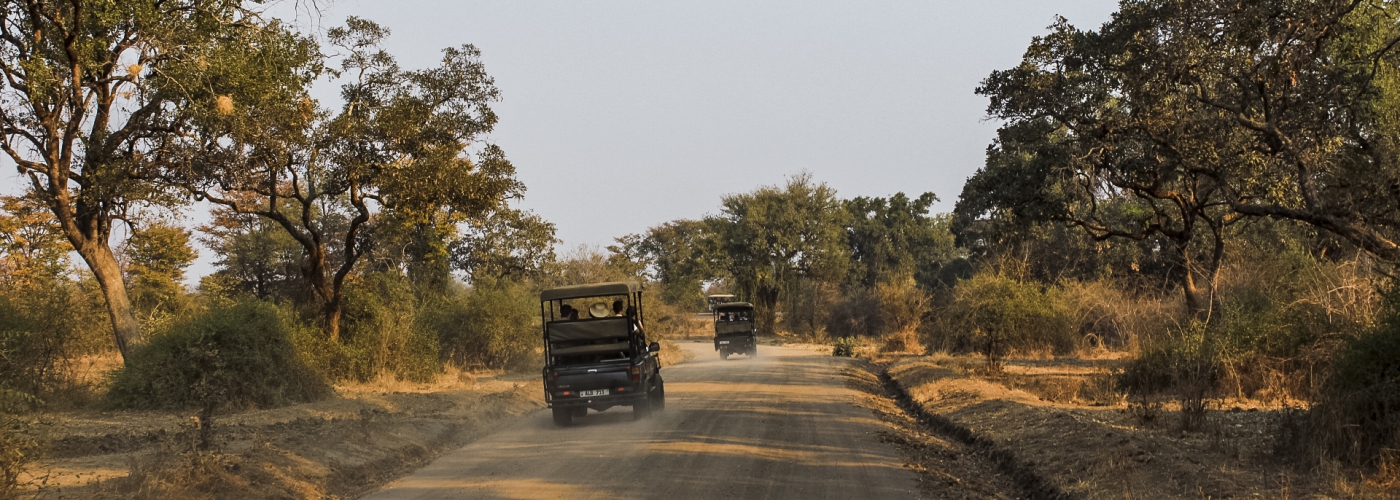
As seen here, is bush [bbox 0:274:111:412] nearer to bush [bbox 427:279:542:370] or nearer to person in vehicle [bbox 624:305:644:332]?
person in vehicle [bbox 624:305:644:332]

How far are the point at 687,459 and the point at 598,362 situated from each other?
477cm

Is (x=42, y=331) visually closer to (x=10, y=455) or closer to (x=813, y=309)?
(x=10, y=455)

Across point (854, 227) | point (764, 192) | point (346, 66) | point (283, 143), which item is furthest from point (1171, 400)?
point (854, 227)

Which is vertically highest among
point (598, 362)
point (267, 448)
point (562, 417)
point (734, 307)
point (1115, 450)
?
point (734, 307)

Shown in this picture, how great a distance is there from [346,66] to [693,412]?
11829 mm

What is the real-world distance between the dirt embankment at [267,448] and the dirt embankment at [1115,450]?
7074 mm

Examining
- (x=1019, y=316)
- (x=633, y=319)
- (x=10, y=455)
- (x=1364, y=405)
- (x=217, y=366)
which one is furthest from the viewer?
(x=1019, y=316)

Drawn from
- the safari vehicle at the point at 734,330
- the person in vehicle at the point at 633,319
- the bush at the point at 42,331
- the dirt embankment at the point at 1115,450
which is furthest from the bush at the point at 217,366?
the safari vehicle at the point at 734,330

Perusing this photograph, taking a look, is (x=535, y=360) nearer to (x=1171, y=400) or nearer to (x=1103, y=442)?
(x=1171, y=400)

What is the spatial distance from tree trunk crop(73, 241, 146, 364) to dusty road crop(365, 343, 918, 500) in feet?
27.6

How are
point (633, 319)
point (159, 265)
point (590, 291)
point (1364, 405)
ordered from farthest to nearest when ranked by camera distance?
point (159, 265), point (590, 291), point (633, 319), point (1364, 405)

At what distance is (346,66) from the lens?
69.5 feet

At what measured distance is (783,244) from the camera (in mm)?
63031

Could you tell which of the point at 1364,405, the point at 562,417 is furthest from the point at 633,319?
the point at 1364,405
